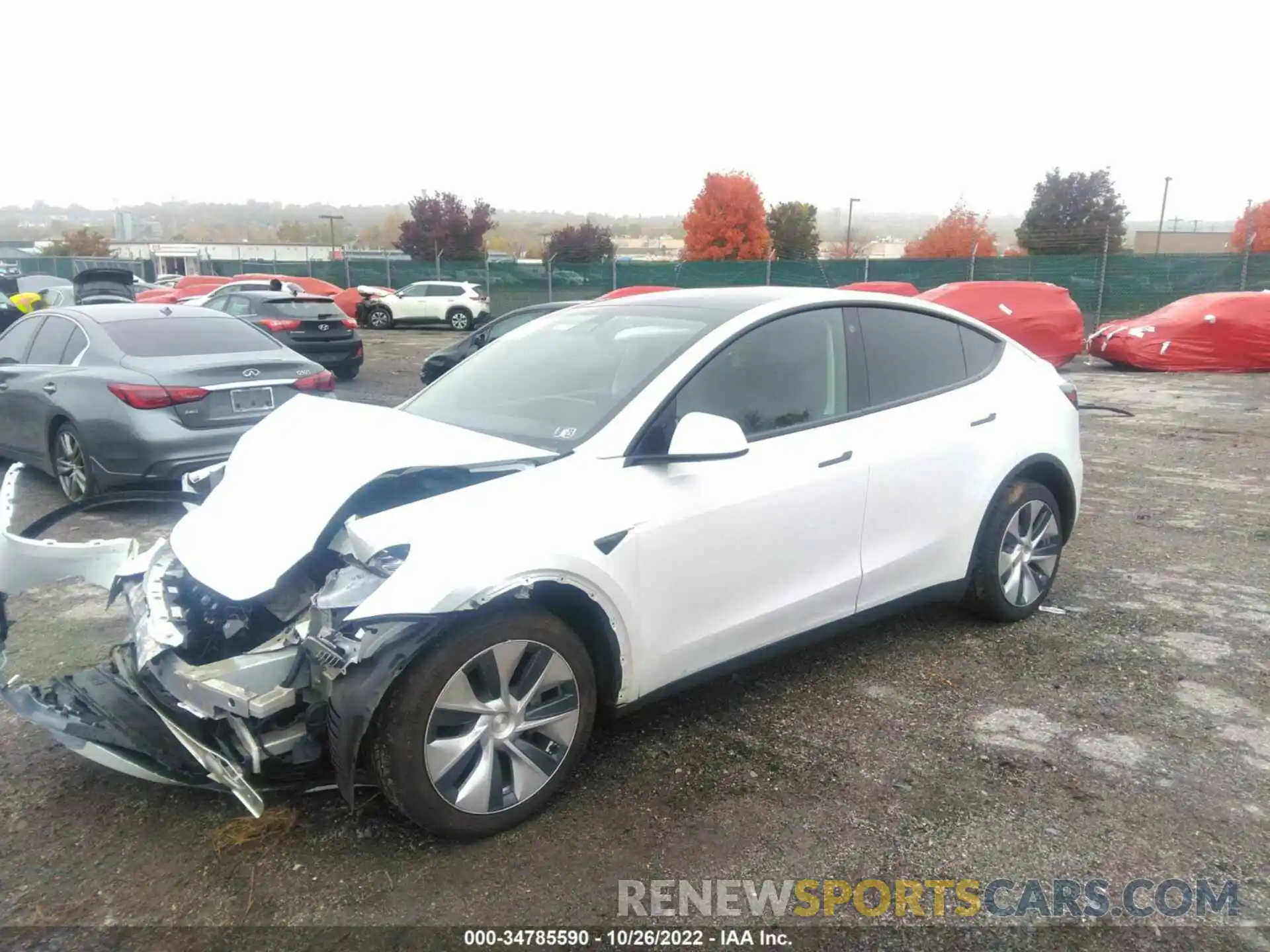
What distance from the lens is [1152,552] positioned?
5.53 metres

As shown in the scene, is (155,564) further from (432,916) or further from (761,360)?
(761,360)

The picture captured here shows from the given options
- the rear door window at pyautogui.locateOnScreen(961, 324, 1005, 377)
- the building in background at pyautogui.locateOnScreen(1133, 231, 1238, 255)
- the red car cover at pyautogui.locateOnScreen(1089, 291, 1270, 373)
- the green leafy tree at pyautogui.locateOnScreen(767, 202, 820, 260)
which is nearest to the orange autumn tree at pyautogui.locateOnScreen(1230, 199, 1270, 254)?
the building in background at pyautogui.locateOnScreen(1133, 231, 1238, 255)

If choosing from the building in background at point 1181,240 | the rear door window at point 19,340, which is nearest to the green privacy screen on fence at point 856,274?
the rear door window at point 19,340

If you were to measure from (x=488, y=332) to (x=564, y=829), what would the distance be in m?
8.63

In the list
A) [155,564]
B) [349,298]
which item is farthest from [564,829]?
[349,298]

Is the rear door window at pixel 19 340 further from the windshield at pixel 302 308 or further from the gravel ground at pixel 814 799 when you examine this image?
the windshield at pixel 302 308

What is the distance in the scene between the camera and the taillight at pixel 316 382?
6660mm

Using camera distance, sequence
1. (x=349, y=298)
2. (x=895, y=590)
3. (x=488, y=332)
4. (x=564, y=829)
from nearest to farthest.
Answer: (x=564, y=829), (x=895, y=590), (x=488, y=332), (x=349, y=298)

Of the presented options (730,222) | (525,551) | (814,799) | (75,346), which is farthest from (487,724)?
(730,222)

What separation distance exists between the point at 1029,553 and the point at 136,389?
18.1ft

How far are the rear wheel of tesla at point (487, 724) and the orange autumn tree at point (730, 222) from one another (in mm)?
61924

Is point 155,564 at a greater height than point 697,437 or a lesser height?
lesser

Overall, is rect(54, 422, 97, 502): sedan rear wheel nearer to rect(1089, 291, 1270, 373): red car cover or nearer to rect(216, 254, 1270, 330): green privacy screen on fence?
rect(1089, 291, 1270, 373): red car cover

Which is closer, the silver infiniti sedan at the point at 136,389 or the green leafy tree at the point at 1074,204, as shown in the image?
the silver infiniti sedan at the point at 136,389
